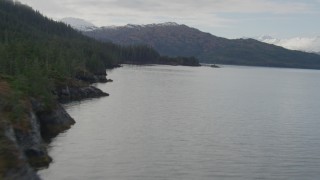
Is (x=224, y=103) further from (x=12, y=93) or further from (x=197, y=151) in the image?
(x=12, y=93)

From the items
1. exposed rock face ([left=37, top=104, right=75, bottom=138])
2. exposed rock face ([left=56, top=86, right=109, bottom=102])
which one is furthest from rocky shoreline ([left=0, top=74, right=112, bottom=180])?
exposed rock face ([left=56, top=86, right=109, bottom=102])

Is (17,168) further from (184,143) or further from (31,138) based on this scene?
(184,143)

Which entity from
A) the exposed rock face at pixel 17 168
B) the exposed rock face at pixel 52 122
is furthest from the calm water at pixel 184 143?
the exposed rock face at pixel 17 168

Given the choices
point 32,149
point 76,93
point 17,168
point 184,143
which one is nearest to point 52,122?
point 32,149

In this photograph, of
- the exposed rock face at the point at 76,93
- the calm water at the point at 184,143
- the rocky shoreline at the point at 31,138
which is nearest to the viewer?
the rocky shoreline at the point at 31,138

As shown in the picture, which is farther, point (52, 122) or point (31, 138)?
point (52, 122)

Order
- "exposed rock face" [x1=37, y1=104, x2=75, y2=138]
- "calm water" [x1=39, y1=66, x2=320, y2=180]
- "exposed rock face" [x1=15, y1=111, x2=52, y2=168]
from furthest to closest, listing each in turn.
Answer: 1. "exposed rock face" [x1=37, y1=104, x2=75, y2=138]
2. "calm water" [x1=39, y1=66, x2=320, y2=180]
3. "exposed rock face" [x1=15, y1=111, x2=52, y2=168]

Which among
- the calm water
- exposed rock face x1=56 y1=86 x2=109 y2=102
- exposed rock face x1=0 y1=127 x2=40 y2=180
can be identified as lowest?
the calm water

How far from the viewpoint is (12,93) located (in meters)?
67.6

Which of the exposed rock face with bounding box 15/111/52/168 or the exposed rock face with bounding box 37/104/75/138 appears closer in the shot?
the exposed rock face with bounding box 15/111/52/168

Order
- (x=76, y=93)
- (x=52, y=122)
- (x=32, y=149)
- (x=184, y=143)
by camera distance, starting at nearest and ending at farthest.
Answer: (x=32, y=149)
(x=184, y=143)
(x=52, y=122)
(x=76, y=93)

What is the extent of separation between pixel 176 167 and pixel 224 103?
8711cm

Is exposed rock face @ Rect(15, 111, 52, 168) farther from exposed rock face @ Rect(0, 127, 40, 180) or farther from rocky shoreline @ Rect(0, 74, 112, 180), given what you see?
exposed rock face @ Rect(0, 127, 40, 180)

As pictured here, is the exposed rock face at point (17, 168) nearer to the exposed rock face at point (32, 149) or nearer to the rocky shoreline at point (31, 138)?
the rocky shoreline at point (31, 138)
